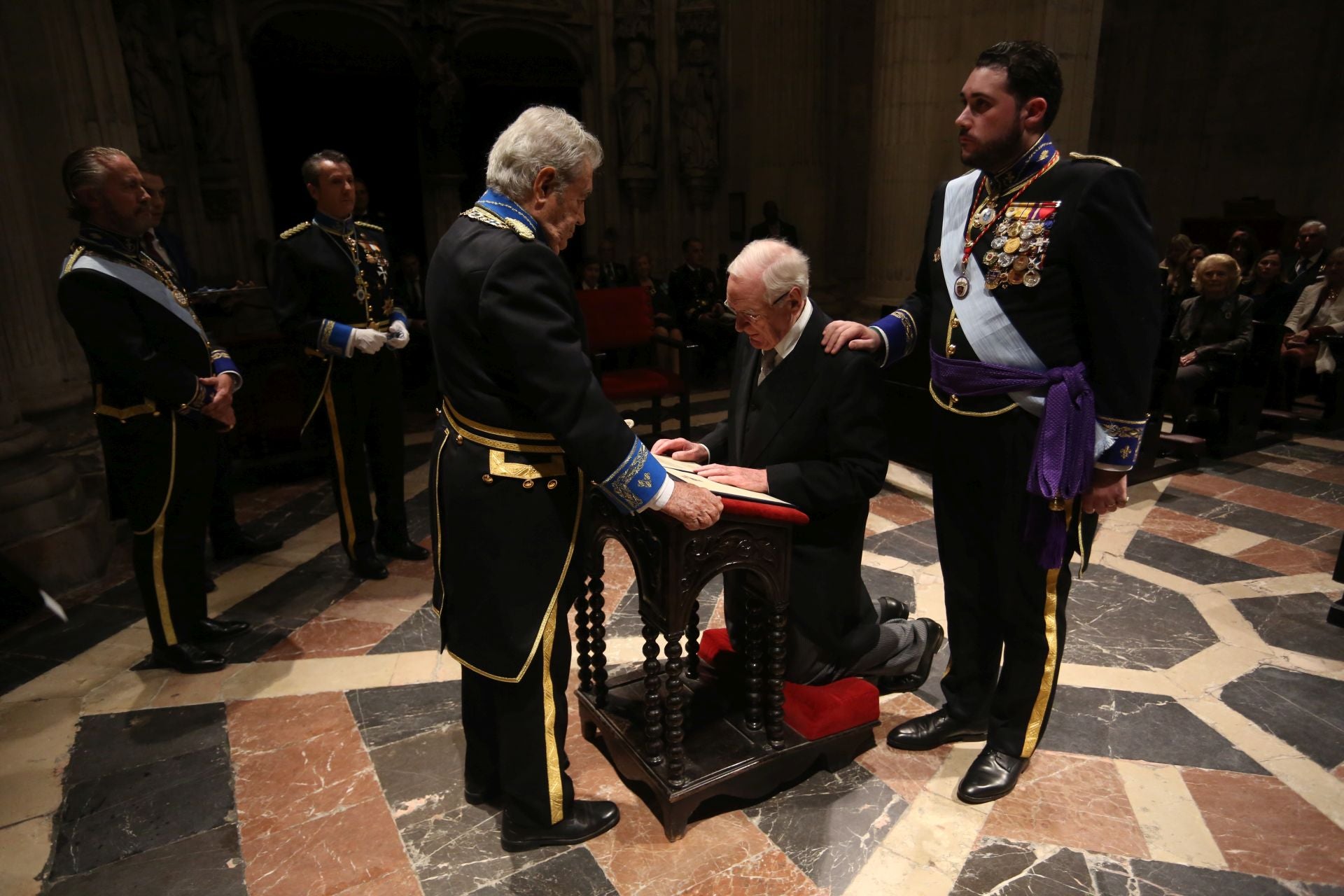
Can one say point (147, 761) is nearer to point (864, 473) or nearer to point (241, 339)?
point (864, 473)

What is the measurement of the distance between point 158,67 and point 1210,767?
9.35 m

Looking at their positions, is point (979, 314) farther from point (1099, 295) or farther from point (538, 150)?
point (538, 150)

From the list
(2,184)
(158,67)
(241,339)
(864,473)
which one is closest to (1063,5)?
(864,473)

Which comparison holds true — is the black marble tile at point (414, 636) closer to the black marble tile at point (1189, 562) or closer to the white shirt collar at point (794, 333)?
the white shirt collar at point (794, 333)

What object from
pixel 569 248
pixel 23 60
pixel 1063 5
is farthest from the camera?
pixel 569 248

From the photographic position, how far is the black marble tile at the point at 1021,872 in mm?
2150

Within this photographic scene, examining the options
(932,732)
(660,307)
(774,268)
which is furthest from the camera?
(660,307)

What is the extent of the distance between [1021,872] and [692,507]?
1.32 metres

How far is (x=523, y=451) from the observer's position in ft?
6.68

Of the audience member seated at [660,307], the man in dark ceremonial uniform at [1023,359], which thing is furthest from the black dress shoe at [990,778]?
the audience member seated at [660,307]

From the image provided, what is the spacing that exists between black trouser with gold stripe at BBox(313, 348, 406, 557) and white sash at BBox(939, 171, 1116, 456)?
274 centimetres

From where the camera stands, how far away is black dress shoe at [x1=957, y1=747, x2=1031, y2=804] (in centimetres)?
247

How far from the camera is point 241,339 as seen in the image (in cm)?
565

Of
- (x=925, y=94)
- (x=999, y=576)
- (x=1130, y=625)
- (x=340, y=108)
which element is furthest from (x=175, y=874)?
(x=340, y=108)
